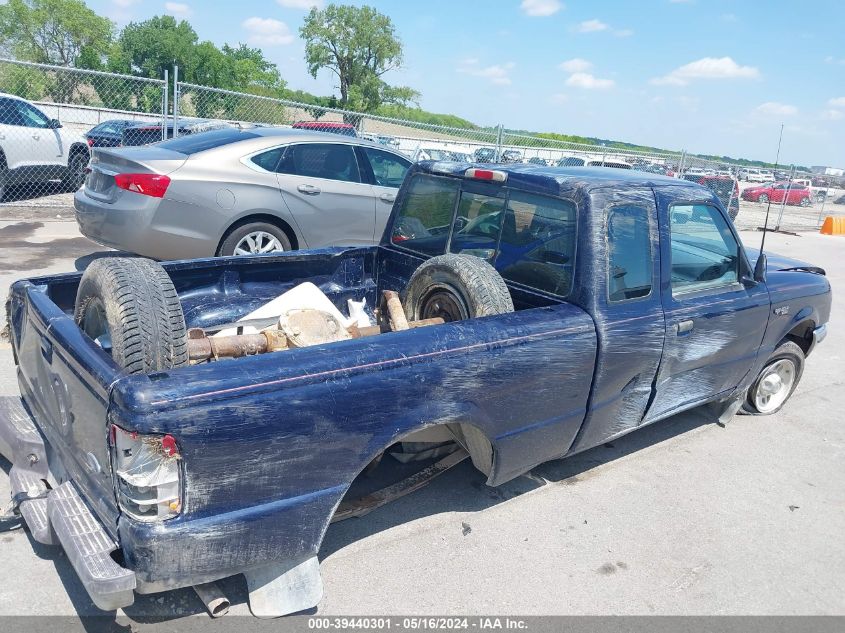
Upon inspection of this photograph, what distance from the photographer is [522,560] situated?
3367 millimetres

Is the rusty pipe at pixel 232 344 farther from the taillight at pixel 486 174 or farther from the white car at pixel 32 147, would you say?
the white car at pixel 32 147

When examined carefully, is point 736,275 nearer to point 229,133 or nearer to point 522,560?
point 522,560

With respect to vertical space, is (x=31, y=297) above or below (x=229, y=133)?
below

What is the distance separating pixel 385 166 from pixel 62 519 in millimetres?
6098

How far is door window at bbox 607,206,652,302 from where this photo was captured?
357 centimetres

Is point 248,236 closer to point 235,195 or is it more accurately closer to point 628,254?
point 235,195

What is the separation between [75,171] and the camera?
12.7 metres

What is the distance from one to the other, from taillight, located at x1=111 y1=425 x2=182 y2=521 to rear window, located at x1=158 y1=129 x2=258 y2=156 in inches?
205

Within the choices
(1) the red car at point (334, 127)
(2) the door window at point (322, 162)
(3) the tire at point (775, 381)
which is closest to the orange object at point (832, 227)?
(1) the red car at point (334, 127)

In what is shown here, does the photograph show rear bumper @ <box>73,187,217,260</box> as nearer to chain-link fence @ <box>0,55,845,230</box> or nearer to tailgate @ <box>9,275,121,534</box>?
chain-link fence @ <box>0,55,845,230</box>

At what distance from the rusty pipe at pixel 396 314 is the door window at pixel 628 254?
3.48 feet

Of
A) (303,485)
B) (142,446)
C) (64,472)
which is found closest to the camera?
(142,446)

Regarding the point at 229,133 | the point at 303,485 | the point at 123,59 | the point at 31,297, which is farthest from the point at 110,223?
the point at 123,59

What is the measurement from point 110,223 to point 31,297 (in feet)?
12.8
